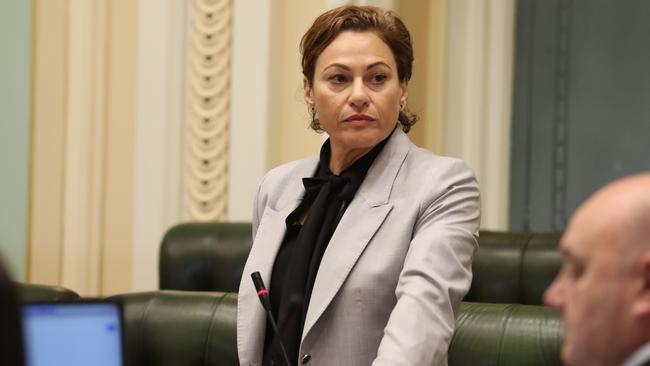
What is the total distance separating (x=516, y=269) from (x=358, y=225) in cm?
104

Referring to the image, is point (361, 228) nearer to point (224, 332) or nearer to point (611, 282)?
point (224, 332)

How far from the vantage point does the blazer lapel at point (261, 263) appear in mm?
2199

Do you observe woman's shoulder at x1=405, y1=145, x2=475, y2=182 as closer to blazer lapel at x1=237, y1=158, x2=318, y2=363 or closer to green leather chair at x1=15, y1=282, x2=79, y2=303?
blazer lapel at x1=237, y1=158, x2=318, y2=363

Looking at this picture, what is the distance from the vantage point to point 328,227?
7.17ft

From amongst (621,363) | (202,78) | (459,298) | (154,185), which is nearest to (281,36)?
(202,78)

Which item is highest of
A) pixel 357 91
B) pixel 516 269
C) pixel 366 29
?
pixel 366 29

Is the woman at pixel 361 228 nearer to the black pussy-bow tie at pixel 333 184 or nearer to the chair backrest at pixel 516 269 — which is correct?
the black pussy-bow tie at pixel 333 184

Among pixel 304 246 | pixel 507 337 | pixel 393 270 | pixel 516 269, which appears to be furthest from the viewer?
pixel 516 269

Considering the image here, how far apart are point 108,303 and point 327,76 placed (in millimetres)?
715

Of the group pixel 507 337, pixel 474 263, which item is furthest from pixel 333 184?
pixel 474 263

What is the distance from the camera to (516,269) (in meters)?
3.03

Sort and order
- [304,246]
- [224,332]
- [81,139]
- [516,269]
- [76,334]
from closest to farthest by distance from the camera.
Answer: [76,334] < [304,246] < [224,332] < [516,269] < [81,139]

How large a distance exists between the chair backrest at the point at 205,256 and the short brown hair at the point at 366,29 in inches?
42.8

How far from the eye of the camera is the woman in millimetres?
1955
